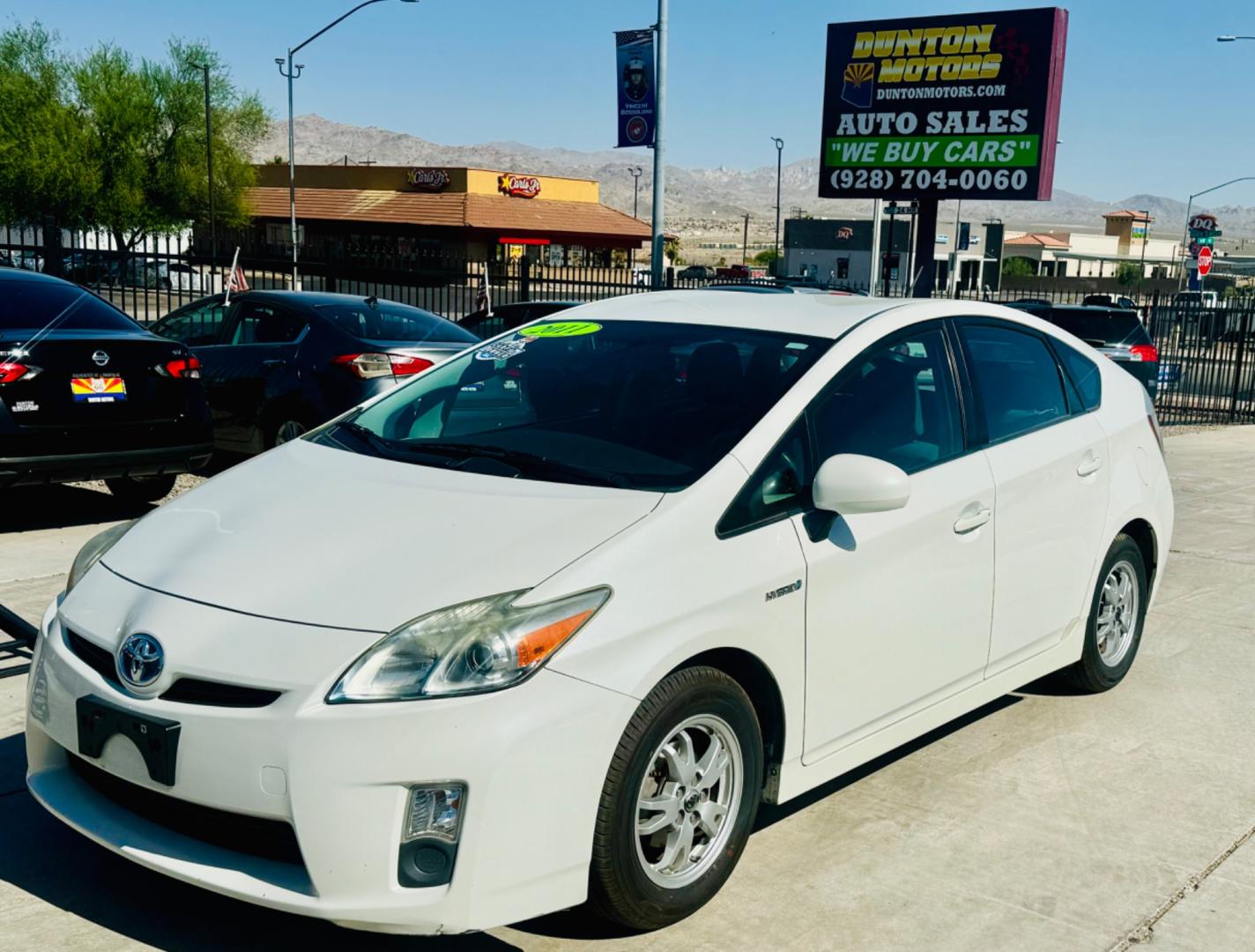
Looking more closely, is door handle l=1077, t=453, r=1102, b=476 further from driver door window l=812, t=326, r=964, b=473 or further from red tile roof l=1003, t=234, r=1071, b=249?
red tile roof l=1003, t=234, r=1071, b=249

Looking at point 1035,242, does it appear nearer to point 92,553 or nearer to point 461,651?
point 92,553

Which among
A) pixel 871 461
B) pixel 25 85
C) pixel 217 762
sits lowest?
pixel 217 762

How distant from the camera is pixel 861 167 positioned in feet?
77.2

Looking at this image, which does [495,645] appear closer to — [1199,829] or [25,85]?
[1199,829]

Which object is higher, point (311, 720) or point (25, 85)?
point (25, 85)

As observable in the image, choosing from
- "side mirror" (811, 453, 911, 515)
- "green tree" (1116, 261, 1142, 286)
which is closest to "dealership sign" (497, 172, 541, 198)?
"green tree" (1116, 261, 1142, 286)

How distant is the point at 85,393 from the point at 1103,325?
13.5 metres

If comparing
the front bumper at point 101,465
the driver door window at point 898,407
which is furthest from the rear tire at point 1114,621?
the front bumper at point 101,465

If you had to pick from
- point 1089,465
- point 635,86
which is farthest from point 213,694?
point 635,86

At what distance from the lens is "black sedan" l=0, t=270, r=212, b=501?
732 cm

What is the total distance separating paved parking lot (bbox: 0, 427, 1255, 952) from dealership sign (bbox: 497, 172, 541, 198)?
65.2 m

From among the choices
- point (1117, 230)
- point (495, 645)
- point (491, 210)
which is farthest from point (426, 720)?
point (1117, 230)

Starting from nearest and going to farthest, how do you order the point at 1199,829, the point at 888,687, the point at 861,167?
the point at 888,687 → the point at 1199,829 → the point at 861,167

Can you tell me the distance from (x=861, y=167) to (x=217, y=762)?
22.0 meters
